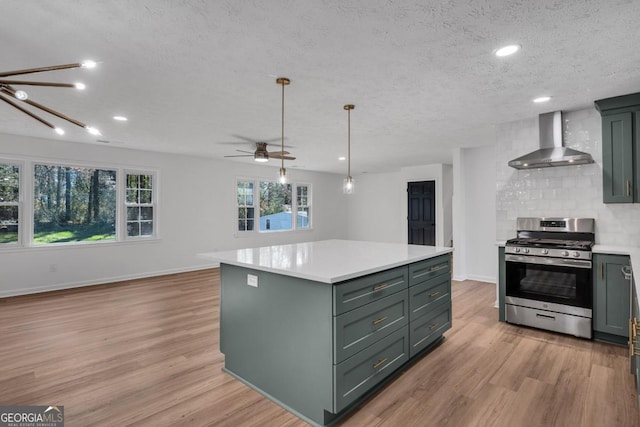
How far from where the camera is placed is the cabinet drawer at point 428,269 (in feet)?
8.64

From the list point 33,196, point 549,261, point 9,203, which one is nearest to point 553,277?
point 549,261

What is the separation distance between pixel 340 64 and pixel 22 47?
7.26ft

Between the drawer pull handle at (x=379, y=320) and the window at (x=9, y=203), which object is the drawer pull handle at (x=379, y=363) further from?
the window at (x=9, y=203)

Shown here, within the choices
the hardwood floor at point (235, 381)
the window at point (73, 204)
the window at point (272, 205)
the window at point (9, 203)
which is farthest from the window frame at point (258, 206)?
the hardwood floor at point (235, 381)

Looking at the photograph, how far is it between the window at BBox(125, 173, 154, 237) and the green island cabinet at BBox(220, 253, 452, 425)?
4.44 meters

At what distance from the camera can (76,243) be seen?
5.50 m

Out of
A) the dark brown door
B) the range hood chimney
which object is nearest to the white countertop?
the range hood chimney

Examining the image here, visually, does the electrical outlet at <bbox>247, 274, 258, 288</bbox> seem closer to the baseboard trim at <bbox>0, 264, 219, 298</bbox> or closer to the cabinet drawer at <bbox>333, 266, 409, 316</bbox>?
the cabinet drawer at <bbox>333, 266, 409, 316</bbox>

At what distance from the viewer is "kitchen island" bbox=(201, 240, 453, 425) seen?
6.40 ft

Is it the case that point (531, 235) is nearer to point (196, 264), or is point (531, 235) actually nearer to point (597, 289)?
point (597, 289)

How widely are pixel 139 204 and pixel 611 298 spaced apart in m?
6.88

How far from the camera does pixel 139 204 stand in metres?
6.20

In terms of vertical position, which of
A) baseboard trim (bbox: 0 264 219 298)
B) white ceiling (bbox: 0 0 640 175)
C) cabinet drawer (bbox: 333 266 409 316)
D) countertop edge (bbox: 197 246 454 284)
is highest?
white ceiling (bbox: 0 0 640 175)

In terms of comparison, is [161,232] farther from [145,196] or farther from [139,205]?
[145,196]
